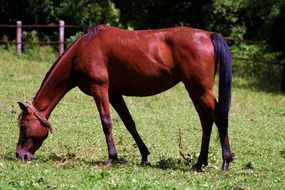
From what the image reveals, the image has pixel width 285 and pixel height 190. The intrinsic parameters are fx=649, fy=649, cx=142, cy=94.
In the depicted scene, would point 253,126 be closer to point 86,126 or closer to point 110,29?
point 86,126

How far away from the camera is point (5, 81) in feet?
52.6

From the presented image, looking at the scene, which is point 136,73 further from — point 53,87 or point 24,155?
point 24,155

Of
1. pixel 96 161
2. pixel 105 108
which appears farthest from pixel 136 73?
pixel 96 161

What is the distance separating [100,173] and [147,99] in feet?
29.3

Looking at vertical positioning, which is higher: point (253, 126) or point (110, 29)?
point (110, 29)

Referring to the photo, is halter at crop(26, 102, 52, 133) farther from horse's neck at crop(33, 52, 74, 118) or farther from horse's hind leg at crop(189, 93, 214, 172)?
horse's hind leg at crop(189, 93, 214, 172)

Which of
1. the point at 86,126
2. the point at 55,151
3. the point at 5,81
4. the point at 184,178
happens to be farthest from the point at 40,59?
the point at 184,178

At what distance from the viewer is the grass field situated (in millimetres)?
6465

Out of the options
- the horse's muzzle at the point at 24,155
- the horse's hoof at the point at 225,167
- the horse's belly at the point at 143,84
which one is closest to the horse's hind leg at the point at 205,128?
the horse's hoof at the point at 225,167

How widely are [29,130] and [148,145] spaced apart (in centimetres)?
258

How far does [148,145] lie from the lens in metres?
9.90

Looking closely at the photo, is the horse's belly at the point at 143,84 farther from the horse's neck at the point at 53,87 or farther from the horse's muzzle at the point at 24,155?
the horse's muzzle at the point at 24,155

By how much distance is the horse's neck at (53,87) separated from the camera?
7895 mm

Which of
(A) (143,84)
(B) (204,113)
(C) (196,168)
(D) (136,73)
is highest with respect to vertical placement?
(D) (136,73)
